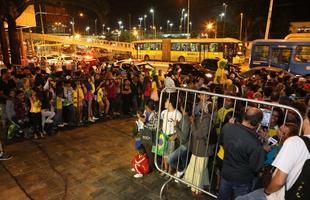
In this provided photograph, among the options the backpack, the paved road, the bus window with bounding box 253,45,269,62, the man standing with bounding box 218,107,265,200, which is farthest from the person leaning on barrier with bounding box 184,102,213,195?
the bus window with bounding box 253,45,269,62

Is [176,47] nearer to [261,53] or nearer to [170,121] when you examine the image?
[261,53]

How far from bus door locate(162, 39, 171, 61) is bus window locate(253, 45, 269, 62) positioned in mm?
16033

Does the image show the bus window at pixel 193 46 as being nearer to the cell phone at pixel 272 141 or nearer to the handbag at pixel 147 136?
the handbag at pixel 147 136

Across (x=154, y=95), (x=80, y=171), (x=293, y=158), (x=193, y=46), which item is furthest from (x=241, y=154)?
(x=193, y=46)

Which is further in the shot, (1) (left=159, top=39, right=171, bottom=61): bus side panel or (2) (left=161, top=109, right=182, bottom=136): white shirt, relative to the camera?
(1) (left=159, top=39, right=171, bottom=61): bus side panel

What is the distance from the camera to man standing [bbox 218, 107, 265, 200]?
2.96 metres

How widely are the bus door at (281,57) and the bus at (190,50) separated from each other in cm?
976

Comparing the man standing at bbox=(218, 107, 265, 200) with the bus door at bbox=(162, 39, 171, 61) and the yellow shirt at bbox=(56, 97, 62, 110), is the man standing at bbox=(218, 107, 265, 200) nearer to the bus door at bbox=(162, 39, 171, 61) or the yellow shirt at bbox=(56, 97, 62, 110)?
the yellow shirt at bbox=(56, 97, 62, 110)

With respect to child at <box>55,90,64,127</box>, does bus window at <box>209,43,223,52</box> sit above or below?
above

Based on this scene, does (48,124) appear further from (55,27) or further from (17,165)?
(55,27)

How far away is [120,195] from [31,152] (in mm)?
3278

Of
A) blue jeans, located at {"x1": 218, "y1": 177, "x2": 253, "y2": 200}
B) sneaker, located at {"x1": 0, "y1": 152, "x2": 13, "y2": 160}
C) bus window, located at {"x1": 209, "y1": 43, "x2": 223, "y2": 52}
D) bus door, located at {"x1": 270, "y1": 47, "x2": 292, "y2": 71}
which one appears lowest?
sneaker, located at {"x1": 0, "y1": 152, "x2": 13, "y2": 160}

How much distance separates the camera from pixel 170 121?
15.9ft

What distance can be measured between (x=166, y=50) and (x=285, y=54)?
61.0ft
